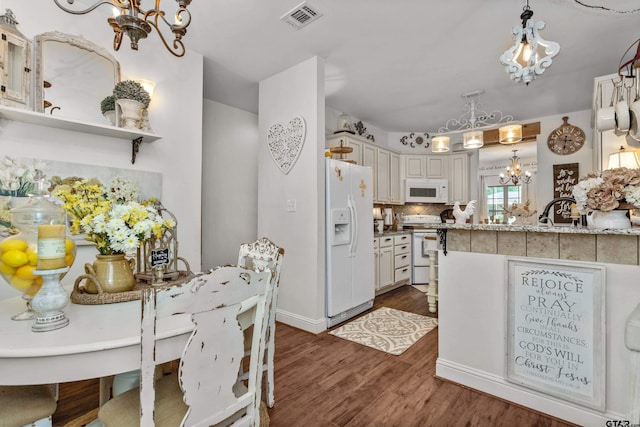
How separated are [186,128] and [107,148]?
28.4 inches

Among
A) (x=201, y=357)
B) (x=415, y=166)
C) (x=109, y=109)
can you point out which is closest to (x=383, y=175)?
(x=415, y=166)

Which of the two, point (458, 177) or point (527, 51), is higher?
point (527, 51)

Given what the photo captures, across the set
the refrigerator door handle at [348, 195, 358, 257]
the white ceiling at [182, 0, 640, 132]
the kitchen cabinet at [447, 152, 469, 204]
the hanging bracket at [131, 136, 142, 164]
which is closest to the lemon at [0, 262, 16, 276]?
the hanging bracket at [131, 136, 142, 164]

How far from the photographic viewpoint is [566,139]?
477 cm

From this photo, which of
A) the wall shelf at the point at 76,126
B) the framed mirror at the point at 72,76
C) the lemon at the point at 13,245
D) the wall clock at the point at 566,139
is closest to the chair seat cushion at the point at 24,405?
the lemon at the point at 13,245

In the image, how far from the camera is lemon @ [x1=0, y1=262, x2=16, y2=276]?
124cm

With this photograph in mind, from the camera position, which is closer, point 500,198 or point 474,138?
point 474,138

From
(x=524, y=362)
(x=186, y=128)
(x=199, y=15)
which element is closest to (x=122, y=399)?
(x=524, y=362)

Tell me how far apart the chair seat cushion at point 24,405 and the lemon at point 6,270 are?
50 cm

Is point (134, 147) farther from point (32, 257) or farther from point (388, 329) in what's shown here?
point (388, 329)

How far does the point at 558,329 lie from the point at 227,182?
13.1 feet

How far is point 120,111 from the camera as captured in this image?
2375mm

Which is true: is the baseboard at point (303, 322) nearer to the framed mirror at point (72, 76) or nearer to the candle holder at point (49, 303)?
the candle holder at point (49, 303)

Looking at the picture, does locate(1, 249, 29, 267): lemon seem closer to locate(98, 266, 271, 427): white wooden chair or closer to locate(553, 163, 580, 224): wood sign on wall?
locate(98, 266, 271, 427): white wooden chair
